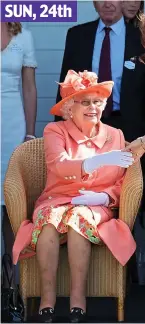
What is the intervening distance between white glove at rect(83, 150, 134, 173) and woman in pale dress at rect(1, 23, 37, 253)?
1457 mm

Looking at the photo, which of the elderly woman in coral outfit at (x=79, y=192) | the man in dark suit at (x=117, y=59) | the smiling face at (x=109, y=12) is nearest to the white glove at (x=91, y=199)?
the elderly woman in coral outfit at (x=79, y=192)

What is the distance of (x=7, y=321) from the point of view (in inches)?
195

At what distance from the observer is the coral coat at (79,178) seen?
194 inches

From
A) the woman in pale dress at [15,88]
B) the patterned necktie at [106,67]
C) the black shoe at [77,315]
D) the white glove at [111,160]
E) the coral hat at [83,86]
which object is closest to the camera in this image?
the black shoe at [77,315]

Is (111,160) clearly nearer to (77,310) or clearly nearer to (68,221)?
(68,221)

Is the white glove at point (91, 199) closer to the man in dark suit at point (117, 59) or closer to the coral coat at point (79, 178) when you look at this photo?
the coral coat at point (79, 178)

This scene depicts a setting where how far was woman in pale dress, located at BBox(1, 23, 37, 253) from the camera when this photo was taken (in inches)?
248

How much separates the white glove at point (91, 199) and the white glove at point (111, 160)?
0.48ft

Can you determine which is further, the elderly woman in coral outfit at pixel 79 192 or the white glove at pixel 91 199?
the white glove at pixel 91 199

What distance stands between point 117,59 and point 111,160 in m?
1.51

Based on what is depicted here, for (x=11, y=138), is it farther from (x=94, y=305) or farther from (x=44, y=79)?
(x=94, y=305)

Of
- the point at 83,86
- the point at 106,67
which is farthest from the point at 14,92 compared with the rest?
the point at 83,86

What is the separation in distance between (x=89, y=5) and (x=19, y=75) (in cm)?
100

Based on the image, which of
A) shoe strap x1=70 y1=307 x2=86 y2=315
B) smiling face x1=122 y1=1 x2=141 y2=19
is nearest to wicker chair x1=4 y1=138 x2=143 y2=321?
shoe strap x1=70 y1=307 x2=86 y2=315
